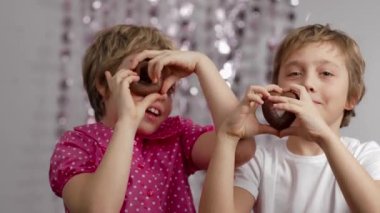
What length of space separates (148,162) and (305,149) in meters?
0.28

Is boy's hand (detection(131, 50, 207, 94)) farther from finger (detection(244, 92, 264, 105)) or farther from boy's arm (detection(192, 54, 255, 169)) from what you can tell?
finger (detection(244, 92, 264, 105))

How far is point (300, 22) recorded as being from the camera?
56.2 inches

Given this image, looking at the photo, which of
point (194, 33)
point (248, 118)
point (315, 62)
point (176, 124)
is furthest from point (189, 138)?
point (194, 33)

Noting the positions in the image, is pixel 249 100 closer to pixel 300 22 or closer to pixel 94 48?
pixel 94 48

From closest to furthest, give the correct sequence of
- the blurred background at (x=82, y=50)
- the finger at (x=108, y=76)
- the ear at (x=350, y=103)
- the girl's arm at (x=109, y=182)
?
the girl's arm at (x=109, y=182)
the finger at (x=108, y=76)
the ear at (x=350, y=103)
the blurred background at (x=82, y=50)

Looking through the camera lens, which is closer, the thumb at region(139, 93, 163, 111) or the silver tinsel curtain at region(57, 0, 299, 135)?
the thumb at region(139, 93, 163, 111)

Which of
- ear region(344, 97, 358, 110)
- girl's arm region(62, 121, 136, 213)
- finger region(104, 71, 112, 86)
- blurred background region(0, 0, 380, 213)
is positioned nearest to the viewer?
girl's arm region(62, 121, 136, 213)

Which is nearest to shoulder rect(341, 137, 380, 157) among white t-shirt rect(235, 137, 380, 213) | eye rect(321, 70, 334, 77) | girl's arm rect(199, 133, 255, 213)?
white t-shirt rect(235, 137, 380, 213)

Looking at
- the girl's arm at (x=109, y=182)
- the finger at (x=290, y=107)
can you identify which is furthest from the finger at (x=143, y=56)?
the finger at (x=290, y=107)

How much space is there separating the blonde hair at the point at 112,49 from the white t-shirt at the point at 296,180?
0.27 metres

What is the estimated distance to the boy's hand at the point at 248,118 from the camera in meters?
0.89

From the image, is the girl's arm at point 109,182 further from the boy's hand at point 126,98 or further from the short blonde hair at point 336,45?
the short blonde hair at point 336,45

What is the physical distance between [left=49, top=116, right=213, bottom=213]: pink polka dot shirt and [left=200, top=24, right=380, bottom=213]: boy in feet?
0.28

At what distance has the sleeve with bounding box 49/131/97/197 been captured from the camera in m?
0.94
